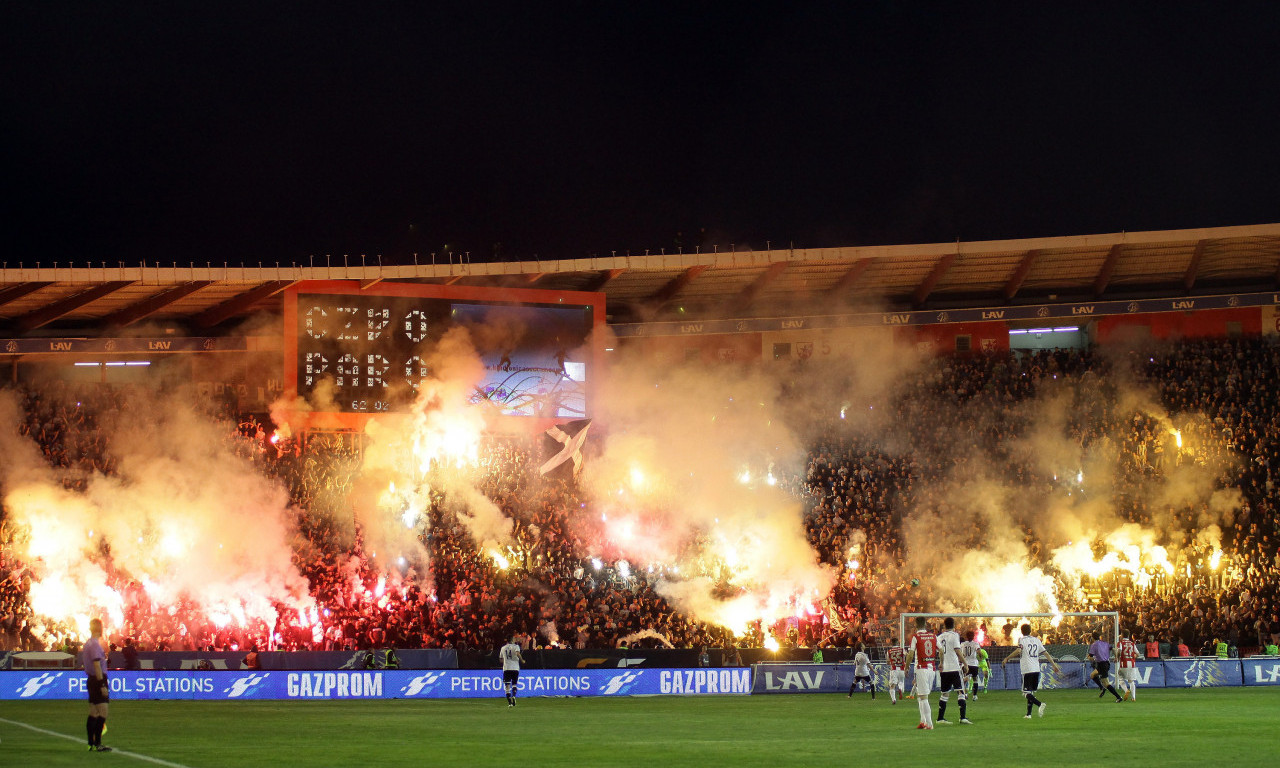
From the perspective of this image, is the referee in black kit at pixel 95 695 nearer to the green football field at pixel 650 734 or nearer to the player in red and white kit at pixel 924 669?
the green football field at pixel 650 734

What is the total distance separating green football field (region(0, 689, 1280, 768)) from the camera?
14.9 meters

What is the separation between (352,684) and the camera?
96.2 ft

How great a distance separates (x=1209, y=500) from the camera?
127 ft

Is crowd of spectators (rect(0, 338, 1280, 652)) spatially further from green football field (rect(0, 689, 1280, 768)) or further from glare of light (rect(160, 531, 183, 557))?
green football field (rect(0, 689, 1280, 768))

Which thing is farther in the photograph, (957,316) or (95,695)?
(957,316)

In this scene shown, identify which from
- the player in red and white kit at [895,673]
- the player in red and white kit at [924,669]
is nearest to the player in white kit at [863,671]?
the player in red and white kit at [895,673]

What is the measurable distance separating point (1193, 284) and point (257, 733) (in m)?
39.2

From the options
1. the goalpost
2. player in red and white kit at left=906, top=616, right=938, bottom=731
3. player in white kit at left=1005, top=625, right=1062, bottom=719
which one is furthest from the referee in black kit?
the goalpost

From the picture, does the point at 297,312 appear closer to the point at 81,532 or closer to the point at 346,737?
→ the point at 81,532

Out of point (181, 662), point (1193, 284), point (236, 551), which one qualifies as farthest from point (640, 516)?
point (1193, 284)

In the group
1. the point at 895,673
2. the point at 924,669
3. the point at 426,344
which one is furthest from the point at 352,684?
the point at 924,669

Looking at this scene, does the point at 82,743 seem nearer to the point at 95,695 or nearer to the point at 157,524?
the point at 95,695

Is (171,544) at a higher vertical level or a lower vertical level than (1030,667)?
higher

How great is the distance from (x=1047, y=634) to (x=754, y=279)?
17290 millimetres
